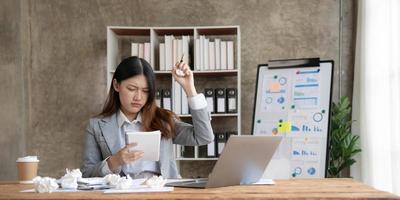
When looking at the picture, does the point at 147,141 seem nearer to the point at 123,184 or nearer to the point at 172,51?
the point at 123,184

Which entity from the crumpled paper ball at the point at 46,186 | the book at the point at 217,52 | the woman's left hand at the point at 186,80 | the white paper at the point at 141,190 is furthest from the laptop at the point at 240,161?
the book at the point at 217,52

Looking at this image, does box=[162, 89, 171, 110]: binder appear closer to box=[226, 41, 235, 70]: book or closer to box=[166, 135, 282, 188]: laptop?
box=[226, 41, 235, 70]: book

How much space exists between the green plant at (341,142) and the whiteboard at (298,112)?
0.23 m

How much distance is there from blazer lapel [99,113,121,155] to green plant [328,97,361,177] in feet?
7.97

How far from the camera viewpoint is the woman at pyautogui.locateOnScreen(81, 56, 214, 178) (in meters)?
2.80

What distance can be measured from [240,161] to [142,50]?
322 cm

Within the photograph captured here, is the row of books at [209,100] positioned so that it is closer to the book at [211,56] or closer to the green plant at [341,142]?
the book at [211,56]

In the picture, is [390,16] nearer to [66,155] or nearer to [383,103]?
[383,103]

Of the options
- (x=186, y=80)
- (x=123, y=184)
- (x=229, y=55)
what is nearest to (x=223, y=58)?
(x=229, y=55)

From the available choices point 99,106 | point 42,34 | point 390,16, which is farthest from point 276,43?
point 42,34

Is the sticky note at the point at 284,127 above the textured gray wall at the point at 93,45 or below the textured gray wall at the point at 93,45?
below

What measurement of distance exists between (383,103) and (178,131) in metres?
2.12

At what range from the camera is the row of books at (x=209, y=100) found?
16.6ft

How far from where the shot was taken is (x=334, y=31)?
17.8ft
